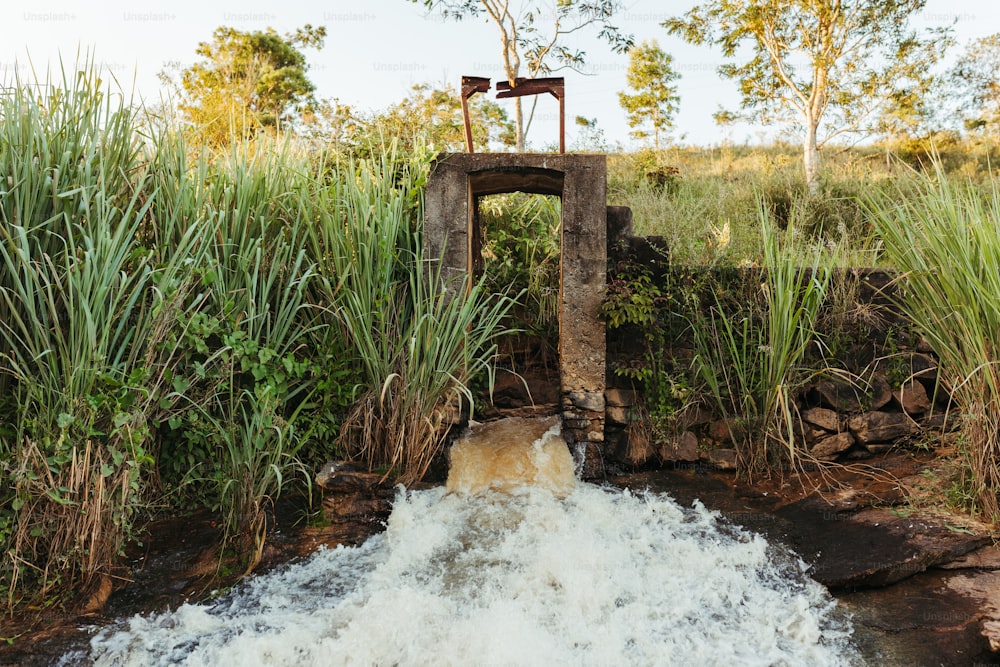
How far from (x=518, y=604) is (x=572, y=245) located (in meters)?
2.73

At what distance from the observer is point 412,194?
191 inches

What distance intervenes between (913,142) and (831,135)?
327cm

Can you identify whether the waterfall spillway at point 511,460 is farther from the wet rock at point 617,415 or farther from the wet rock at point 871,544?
the wet rock at point 871,544

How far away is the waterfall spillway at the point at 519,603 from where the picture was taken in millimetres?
2893

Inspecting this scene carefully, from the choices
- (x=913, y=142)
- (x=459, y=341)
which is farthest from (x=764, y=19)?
(x=459, y=341)

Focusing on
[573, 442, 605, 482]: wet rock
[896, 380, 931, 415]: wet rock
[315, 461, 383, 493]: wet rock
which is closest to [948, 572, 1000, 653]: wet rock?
[896, 380, 931, 415]: wet rock

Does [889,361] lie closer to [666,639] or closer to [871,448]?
[871,448]

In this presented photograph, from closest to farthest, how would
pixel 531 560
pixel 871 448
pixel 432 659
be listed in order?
1. pixel 432 659
2. pixel 531 560
3. pixel 871 448

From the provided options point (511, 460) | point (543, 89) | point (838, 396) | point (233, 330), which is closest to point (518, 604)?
point (511, 460)

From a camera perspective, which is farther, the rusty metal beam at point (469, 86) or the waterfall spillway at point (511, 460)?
the rusty metal beam at point (469, 86)

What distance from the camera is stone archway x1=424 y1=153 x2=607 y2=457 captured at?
4.92 metres

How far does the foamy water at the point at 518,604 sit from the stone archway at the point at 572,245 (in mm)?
1006

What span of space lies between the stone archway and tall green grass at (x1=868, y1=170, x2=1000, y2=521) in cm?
192

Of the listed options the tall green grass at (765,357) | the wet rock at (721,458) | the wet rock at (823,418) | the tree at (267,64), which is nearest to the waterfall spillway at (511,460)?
the wet rock at (721,458)
